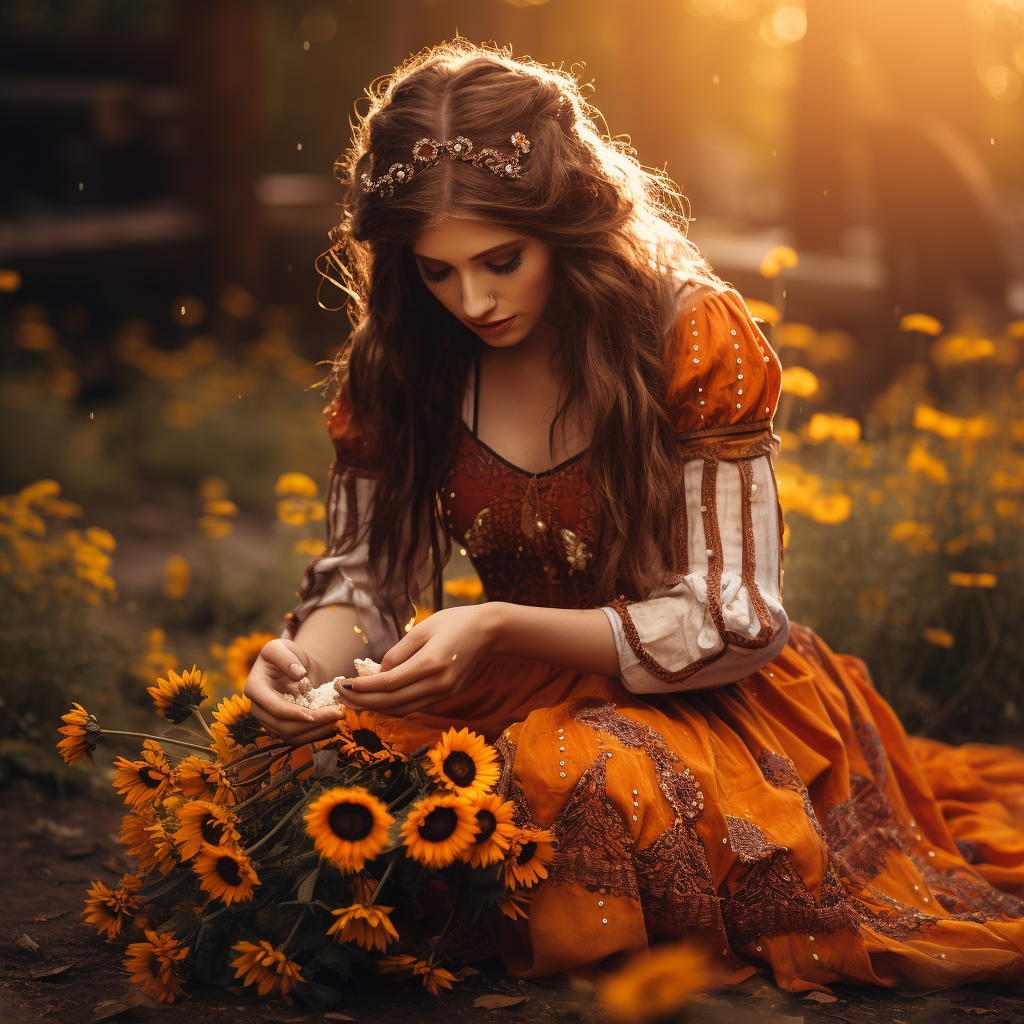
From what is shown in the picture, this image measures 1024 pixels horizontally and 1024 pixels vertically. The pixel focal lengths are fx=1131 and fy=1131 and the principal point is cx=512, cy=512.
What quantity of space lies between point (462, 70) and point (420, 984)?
1.38 m

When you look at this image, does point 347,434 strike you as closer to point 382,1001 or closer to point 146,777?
point 146,777

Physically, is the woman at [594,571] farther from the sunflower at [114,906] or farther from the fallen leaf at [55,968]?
the fallen leaf at [55,968]

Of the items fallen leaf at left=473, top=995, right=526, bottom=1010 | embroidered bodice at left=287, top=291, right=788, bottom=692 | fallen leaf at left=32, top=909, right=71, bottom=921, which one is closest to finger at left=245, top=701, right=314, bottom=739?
embroidered bodice at left=287, top=291, right=788, bottom=692

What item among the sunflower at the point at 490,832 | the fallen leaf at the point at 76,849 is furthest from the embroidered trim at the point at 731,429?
the fallen leaf at the point at 76,849

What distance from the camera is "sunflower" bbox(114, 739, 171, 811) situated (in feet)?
5.19

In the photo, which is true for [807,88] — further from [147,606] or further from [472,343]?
[472,343]

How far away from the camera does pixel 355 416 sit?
204 centimetres

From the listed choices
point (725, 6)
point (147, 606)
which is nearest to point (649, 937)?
point (147, 606)

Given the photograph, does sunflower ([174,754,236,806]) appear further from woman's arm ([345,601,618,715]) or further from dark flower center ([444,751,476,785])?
dark flower center ([444,751,476,785])

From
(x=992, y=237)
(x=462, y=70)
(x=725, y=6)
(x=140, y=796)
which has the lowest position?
(x=140, y=796)

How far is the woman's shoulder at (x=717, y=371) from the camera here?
1.76 metres

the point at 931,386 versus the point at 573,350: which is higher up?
the point at 931,386

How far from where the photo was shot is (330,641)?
6.39ft

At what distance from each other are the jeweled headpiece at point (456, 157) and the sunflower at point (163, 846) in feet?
3.23
